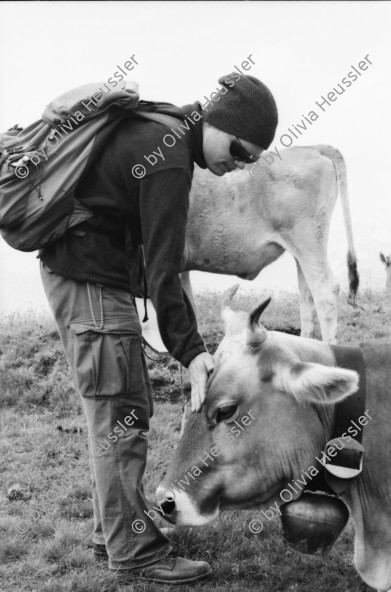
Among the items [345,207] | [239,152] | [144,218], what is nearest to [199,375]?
[144,218]

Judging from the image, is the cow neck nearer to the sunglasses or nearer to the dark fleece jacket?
the dark fleece jacket

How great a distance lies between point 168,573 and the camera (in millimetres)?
4430

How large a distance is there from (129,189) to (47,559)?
257cm

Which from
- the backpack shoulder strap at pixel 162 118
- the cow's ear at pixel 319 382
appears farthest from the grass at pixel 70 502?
the backpack shoulder strap at pixel 162 118

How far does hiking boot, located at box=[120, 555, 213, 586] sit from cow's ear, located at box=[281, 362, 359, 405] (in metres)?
1.54

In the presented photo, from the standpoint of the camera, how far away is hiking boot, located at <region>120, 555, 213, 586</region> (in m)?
4.42

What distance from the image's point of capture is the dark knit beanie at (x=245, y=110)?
378cm

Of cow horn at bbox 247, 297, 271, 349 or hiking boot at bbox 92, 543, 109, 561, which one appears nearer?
cow horn at bbox 247, 297, 271, 349

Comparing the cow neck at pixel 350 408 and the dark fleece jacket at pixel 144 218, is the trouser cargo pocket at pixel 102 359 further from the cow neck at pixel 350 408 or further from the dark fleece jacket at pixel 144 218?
the cow neck at pixel 350 408

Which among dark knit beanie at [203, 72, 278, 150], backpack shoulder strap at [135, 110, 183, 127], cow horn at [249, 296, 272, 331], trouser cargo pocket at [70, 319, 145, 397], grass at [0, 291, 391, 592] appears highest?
dark knit beanie at [203, 72, 278, 150]

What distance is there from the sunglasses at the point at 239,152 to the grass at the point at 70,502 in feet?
8.32

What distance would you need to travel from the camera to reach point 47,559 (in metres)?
4.88

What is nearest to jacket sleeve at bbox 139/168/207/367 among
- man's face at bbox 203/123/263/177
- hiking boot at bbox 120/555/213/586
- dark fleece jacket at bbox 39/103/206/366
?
dark fleece jacket at bbox 39/103/206/366

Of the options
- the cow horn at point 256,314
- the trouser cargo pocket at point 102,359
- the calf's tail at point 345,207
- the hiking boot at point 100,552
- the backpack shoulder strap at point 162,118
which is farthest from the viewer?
the calf's tail at point 345,207
